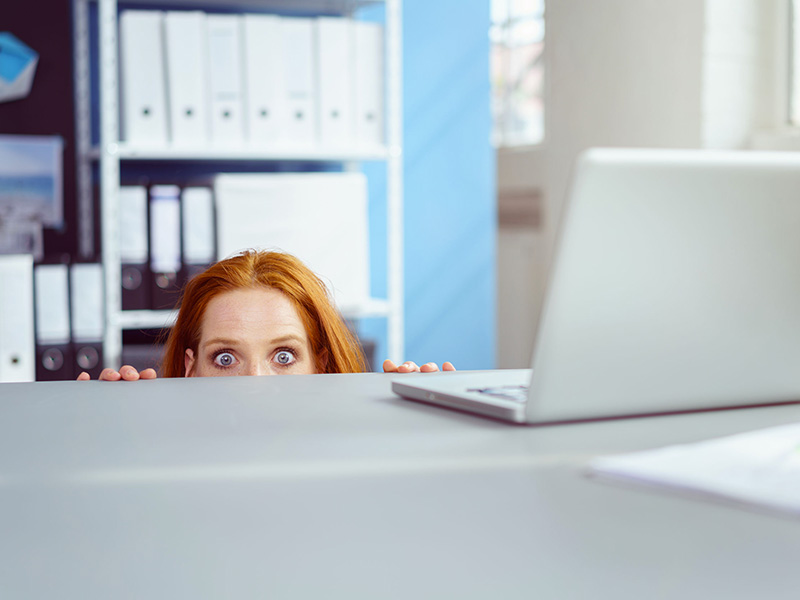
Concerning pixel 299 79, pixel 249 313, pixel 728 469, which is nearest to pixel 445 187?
pixel 299 79

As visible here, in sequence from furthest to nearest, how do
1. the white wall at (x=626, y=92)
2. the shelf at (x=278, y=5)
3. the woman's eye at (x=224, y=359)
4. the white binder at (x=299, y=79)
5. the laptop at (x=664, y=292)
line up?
the white wall at (x=626, y=92), the shelf at (x=278, y=5), the white binder at (x=299, y=79), the woman's eye at (x=224, y=359), the laptop at (x=664, y=292)

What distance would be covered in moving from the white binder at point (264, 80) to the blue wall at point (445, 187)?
1.50 feet

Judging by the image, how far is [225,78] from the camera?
2.28 metres

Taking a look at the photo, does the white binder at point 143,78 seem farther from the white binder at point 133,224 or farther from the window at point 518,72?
the window at point 518,72

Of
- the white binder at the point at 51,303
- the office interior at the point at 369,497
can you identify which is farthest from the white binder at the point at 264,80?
the office interior at the point at 369,497

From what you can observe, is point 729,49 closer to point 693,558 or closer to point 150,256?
point 150,256

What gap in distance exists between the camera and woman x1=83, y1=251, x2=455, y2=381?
4.52ft

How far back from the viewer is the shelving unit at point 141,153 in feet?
7.26

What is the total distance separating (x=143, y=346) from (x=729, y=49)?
194 cm

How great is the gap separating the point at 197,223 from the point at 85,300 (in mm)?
337

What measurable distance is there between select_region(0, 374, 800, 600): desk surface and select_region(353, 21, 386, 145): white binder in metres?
1.99

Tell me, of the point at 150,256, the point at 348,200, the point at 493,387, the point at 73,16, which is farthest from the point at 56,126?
the point at 493,387

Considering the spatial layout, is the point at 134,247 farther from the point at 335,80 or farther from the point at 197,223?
the point at 335,80

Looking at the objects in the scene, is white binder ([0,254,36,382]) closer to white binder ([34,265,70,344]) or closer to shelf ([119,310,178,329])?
white binder ([34,265,70,344])
